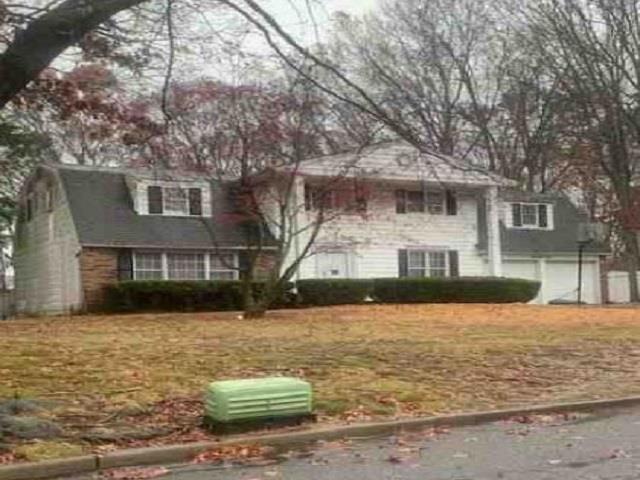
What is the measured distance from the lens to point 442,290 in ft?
109

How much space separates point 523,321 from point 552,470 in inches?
633

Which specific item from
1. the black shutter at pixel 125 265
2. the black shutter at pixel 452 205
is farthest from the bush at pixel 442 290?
the black shutter at pixel 125 265

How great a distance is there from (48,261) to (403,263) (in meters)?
12.7

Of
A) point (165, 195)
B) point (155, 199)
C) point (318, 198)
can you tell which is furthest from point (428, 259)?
point (155, 199)

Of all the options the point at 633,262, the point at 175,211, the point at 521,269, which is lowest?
the point at 521,269

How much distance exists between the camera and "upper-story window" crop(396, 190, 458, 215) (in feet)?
118

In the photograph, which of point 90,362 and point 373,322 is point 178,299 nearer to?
point 373,322

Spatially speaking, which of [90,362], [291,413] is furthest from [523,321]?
[291,413]

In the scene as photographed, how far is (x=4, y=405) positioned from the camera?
9.97 meters

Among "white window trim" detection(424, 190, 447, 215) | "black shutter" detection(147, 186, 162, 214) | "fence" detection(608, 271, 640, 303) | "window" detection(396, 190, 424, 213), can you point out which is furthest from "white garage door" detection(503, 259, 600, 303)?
"black shutter" detection(147, 186, 162, 214)

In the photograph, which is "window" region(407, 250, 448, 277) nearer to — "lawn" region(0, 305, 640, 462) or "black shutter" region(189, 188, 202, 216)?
"black shutter" region(189, 188, 202, 216)

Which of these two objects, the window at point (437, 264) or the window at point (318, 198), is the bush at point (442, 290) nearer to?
the window at point (437, 264)

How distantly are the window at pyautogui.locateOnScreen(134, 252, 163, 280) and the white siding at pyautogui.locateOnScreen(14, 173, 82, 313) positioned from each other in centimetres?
197

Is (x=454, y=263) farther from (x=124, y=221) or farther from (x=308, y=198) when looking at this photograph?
(x=124, y=221)
